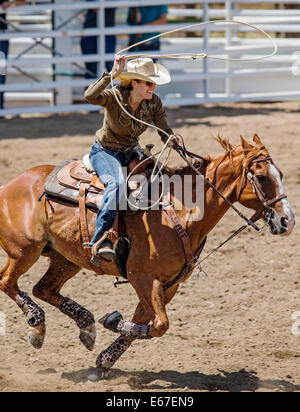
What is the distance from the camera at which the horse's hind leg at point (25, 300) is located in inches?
236

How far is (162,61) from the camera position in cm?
1367

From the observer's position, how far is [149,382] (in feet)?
18.8

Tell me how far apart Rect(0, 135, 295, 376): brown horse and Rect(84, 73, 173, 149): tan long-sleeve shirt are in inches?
17.1

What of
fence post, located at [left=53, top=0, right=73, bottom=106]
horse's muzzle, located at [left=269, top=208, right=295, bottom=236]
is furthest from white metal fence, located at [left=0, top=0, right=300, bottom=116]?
horse's muzzle, located at [left=269, top=208, right=295, bottom=236]

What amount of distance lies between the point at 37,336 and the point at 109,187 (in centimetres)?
135

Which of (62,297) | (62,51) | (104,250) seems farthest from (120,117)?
(62,51)

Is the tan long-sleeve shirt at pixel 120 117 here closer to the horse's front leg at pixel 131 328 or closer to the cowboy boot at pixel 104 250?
the cowboy boot at pixel 104 250

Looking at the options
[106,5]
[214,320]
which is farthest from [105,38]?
[214,320]

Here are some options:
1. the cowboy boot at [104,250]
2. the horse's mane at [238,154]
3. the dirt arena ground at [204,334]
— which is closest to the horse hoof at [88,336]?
the dirt arena ground at [204,334]

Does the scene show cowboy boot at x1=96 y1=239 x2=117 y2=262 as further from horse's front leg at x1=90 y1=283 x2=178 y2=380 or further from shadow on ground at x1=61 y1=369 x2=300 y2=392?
shadow on ground at x1=61 y1=369 x2=300 y2=392

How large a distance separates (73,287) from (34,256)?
1360 millimetres

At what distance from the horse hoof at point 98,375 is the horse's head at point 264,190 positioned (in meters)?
1.66

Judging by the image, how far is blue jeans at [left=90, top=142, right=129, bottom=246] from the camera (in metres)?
5.52

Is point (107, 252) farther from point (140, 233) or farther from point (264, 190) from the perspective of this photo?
point (264, 190)
